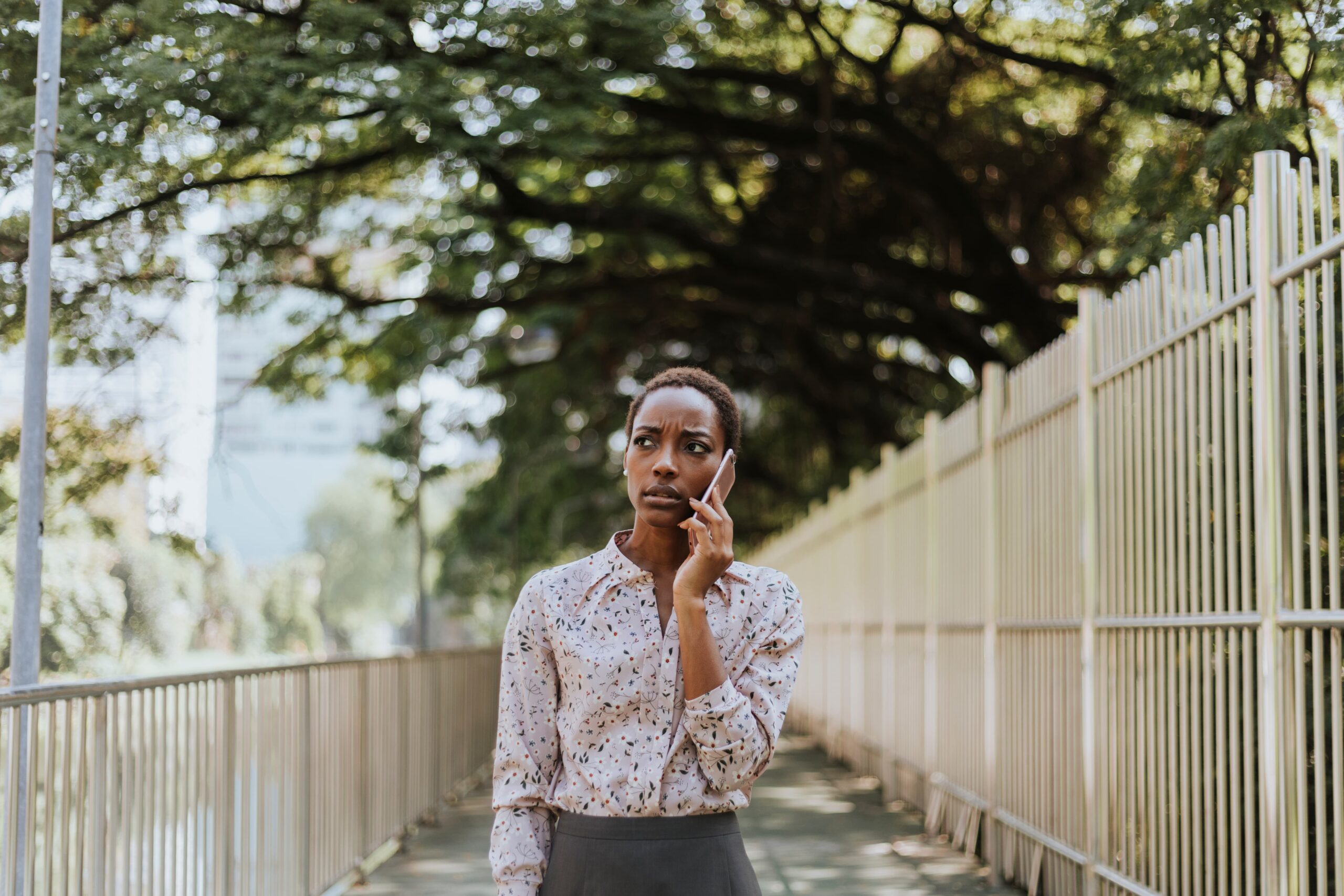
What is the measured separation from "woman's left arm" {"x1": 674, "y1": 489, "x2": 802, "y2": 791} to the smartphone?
19 millimetres

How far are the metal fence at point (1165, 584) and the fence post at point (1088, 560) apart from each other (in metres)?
0.01

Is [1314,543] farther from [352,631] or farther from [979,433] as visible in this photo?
[352,631]

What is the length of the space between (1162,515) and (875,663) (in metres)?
9.38

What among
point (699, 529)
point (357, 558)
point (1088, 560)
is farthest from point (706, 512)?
point (357, 558)

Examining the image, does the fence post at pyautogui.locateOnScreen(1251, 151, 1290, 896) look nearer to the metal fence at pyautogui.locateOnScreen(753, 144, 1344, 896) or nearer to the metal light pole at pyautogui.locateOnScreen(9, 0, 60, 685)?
the metal fence at pyautogui.locateOnScreen(753, 144, 1344, 896)

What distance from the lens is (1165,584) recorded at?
263 inches

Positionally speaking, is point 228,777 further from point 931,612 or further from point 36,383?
point 931,612

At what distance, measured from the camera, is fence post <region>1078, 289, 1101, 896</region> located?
7.66 meters

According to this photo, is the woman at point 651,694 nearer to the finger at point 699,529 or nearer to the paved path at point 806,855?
the finger at point 699,529

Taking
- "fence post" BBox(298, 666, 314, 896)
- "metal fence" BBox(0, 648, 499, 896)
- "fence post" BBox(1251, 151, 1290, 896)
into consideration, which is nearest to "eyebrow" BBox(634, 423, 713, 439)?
"metal fence" BBox(0, 648, 499, 896)

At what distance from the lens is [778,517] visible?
37969mm

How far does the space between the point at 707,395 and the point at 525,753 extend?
77cm

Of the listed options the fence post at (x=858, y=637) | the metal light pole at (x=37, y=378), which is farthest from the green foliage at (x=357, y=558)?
the metal light pole at (x=37, y=378)

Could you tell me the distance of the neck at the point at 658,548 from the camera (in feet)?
10.2
